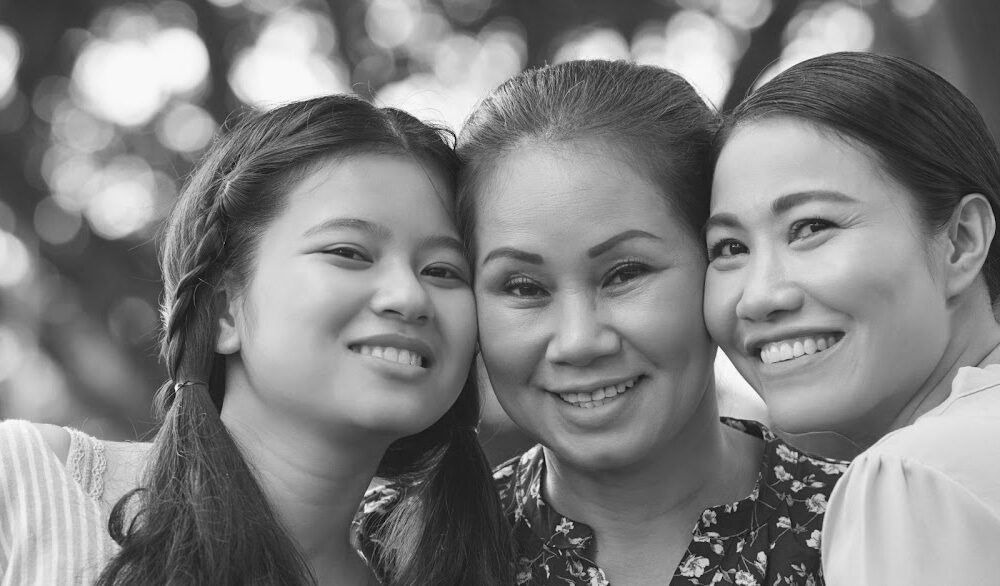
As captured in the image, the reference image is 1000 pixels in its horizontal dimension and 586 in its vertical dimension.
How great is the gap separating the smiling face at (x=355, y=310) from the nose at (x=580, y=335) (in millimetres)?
225

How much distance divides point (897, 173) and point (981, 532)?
801mm

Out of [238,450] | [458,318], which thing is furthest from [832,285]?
[238,450]

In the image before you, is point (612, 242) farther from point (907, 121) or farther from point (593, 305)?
point (907, 121)

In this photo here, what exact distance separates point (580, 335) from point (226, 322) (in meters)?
0.82

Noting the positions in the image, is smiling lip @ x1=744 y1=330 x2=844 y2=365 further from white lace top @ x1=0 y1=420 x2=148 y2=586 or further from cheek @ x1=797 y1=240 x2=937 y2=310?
white lace top @ x1=0 y1=420 x2=148 y2=586

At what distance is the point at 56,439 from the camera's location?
2623mm

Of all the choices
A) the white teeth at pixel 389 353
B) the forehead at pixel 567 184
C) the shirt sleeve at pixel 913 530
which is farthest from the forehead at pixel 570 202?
the shirt sleeve at pixel 913 530

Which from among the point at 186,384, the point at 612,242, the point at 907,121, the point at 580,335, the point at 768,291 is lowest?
the point at 186,384

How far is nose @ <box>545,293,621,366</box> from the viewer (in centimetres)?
265

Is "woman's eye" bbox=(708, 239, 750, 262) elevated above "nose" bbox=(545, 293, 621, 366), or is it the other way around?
"woman's eye" bbox=(708, 239, 750, 262)

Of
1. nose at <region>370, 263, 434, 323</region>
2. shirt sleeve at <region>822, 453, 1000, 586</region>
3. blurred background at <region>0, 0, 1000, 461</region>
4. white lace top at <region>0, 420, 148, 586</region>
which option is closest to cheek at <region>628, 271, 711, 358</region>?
nose at <region>370, 263, 434, 323</region>

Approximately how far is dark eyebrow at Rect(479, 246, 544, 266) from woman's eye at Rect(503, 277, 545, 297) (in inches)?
2.2

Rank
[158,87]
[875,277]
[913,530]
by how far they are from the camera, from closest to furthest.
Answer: [913,530] → [875,277] → [158,87]

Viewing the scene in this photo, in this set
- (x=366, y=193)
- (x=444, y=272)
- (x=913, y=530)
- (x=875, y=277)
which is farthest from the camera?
(x=444, y=272)
